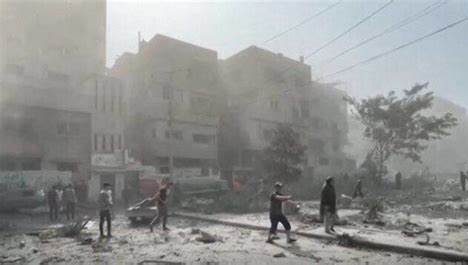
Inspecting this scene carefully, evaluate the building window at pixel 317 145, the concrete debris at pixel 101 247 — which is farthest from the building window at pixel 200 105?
the concrete debris at pixel 101 247

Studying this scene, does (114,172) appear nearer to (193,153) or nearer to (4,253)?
(193,153)

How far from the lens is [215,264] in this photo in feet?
37.3

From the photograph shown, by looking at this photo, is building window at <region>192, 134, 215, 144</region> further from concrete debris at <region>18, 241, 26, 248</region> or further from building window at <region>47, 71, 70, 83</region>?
concrete debris at <region>18, 241, 26, 248</region>

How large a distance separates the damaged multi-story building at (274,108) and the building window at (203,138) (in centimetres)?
349

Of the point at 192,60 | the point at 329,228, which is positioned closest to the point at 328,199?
the point at 329,228

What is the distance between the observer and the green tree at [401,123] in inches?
1887

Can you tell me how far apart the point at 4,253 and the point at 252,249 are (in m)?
6.92

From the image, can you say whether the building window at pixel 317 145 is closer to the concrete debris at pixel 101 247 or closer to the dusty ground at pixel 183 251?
the dusty ground at pixel 183 251

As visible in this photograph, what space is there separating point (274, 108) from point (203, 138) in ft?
33.9

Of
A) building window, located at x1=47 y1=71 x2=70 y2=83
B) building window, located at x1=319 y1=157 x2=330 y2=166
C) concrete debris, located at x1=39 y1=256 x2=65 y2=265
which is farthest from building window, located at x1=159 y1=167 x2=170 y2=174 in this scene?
concrete debris, located at x1=39 y1=256 x2=65 y2=265

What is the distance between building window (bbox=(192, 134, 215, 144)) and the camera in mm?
46231

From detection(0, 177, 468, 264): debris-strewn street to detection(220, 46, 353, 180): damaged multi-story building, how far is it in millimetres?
29621

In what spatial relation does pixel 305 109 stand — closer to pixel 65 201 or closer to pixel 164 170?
pixel 164 170

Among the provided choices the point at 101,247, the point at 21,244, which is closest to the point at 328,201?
the point at 101,247
